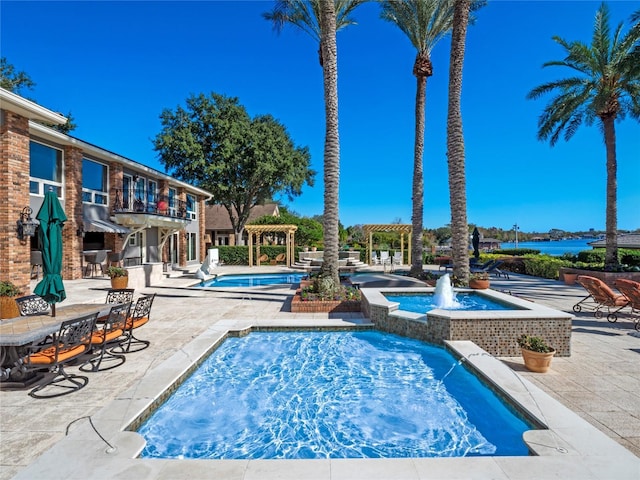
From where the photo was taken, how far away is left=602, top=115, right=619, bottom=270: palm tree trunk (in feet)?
50.6

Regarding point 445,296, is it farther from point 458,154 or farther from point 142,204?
point 142,204

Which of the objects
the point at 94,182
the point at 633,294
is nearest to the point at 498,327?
the point at 633,294

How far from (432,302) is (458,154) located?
5544mm

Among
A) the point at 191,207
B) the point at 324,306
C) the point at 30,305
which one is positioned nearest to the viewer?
the point at 30,305

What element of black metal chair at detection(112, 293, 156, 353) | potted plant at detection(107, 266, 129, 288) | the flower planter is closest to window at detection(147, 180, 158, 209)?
potted plant at detection(107, 266, 129, 288)

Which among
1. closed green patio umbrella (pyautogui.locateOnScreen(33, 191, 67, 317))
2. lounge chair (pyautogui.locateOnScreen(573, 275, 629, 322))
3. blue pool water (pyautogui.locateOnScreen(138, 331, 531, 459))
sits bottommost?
blue pool water (pyautogui.locateOnScreen(138, 331, 531, 459))

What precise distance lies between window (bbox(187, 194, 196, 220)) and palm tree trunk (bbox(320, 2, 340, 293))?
716 inches

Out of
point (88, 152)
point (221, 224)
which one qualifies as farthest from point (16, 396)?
point (221, 224)

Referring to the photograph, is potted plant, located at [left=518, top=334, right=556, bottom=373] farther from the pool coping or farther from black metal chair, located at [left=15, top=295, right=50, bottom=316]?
black metal chair, located at [left=15, top=295, right=50, bottom=316]

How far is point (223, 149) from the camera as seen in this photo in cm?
2812

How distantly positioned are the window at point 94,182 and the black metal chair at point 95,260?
8.37 feet

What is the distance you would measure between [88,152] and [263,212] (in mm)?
33745

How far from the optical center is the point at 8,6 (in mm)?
11891

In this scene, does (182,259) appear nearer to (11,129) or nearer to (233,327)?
(11,129)
